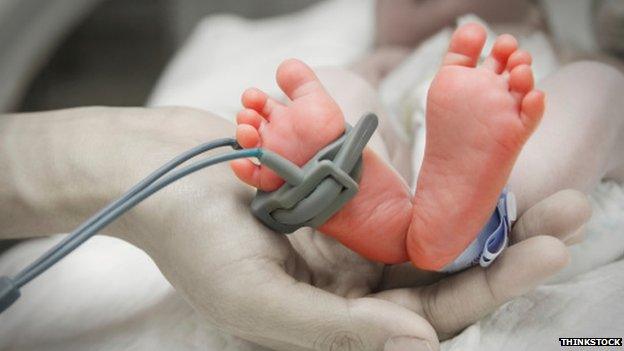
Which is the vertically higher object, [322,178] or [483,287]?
[322,178]

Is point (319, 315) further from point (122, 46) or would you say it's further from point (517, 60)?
point (122, 46)

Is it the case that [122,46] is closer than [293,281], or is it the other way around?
[293,281]

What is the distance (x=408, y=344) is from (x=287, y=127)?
0.60 ft

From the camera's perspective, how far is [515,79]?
1.49 feet

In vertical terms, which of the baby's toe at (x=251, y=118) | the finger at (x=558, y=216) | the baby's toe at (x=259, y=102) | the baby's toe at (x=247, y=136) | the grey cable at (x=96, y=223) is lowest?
the finger at (x=558, y=216)

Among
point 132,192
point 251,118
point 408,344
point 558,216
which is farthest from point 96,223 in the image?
point 558,216

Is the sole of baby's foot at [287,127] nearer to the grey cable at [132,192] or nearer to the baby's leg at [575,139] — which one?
the grey cable at [132,192]

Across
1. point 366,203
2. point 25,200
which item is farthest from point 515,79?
point 25,200

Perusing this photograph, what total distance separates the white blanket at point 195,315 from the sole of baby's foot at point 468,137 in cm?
10

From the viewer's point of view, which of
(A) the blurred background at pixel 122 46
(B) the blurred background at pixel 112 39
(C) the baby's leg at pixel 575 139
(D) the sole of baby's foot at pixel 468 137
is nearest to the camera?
(D) the sole of baby's foot at pixel 468 137

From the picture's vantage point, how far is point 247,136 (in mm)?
503

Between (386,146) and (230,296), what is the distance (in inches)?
11.6

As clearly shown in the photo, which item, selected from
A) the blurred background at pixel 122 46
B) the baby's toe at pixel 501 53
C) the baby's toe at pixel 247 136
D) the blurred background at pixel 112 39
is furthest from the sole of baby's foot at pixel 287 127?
the blurred background at pixel 122 46

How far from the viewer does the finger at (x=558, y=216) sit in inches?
20.8
